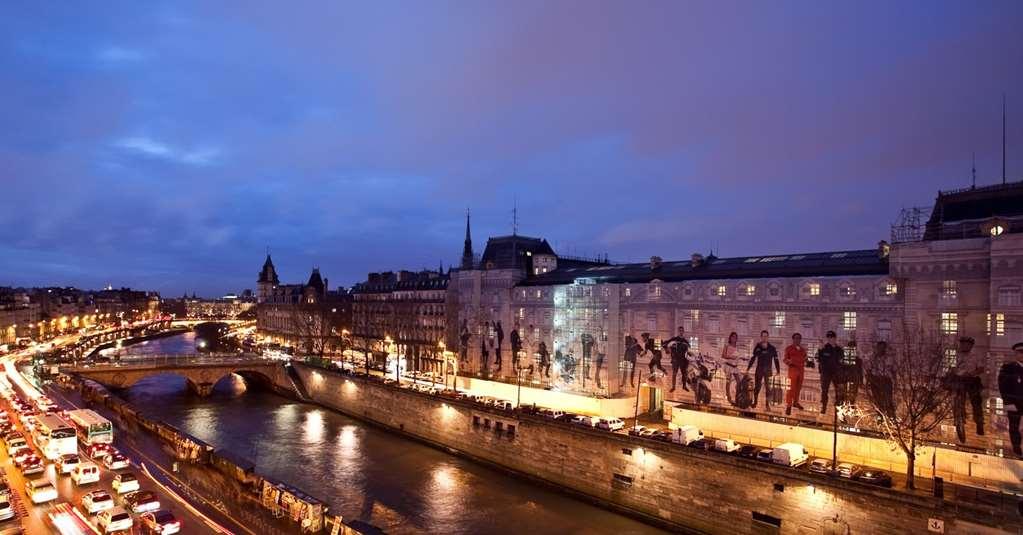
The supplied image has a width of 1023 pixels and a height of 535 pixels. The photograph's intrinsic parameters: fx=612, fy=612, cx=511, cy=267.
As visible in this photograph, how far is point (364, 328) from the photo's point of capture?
334 ft

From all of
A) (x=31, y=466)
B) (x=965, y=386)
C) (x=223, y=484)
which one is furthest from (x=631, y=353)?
(x=31, y=466)

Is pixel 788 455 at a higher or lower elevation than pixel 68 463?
higher

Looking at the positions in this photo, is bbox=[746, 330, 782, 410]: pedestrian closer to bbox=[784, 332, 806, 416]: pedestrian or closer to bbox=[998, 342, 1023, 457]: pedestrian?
bbox=[784, 332, 806, 416]: pedestrian

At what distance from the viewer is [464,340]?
77.0m

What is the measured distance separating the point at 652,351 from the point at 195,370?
199ft

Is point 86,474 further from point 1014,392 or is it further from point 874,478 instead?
point 1014,392

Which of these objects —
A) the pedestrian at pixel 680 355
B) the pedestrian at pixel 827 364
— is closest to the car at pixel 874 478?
the pedestrian at pixel 827 364

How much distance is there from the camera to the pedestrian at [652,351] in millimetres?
54406

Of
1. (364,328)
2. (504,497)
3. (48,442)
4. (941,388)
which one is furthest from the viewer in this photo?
(364,328)

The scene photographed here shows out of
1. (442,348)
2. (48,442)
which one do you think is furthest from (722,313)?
(48,442)

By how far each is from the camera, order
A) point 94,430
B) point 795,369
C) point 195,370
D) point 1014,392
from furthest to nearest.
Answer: point 195,370
point 94,430
point 795,369
point 1014,392

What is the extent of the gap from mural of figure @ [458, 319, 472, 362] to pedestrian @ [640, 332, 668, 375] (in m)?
26.7

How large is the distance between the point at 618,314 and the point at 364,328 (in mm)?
55778

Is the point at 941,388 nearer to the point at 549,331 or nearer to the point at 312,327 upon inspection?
the point at 549,331
